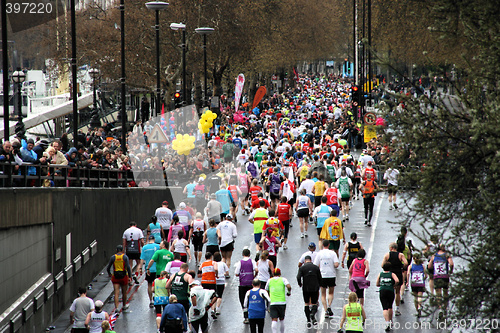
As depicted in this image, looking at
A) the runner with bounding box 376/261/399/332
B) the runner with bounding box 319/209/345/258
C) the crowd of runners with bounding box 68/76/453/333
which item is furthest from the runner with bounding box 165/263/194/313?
the runner with bounding box 319/209/345/258

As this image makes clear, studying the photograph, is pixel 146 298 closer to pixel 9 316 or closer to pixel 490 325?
pixel 9 316

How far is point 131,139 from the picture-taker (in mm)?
40281

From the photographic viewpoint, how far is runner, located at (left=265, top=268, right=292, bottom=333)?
15117 mm

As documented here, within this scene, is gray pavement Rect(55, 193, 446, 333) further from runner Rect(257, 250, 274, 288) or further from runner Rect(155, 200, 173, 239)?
runner Rect(155, 200, 173, 239)

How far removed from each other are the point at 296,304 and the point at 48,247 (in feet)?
18.0

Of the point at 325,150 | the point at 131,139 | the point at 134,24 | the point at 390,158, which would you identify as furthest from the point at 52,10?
the point at 390,158

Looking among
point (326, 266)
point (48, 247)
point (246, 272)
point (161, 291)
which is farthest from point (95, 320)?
point (326, 266)

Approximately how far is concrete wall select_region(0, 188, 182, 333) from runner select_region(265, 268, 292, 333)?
447cm

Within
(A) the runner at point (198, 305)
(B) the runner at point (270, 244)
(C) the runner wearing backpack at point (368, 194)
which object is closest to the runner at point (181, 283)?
(A) the runner at point (198, 305)

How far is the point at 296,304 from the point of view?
18.2 m

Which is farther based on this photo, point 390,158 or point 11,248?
point 11,248

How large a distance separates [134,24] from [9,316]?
44.2 metres

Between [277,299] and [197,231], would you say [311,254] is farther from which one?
[197,231]

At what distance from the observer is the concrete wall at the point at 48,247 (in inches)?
563
